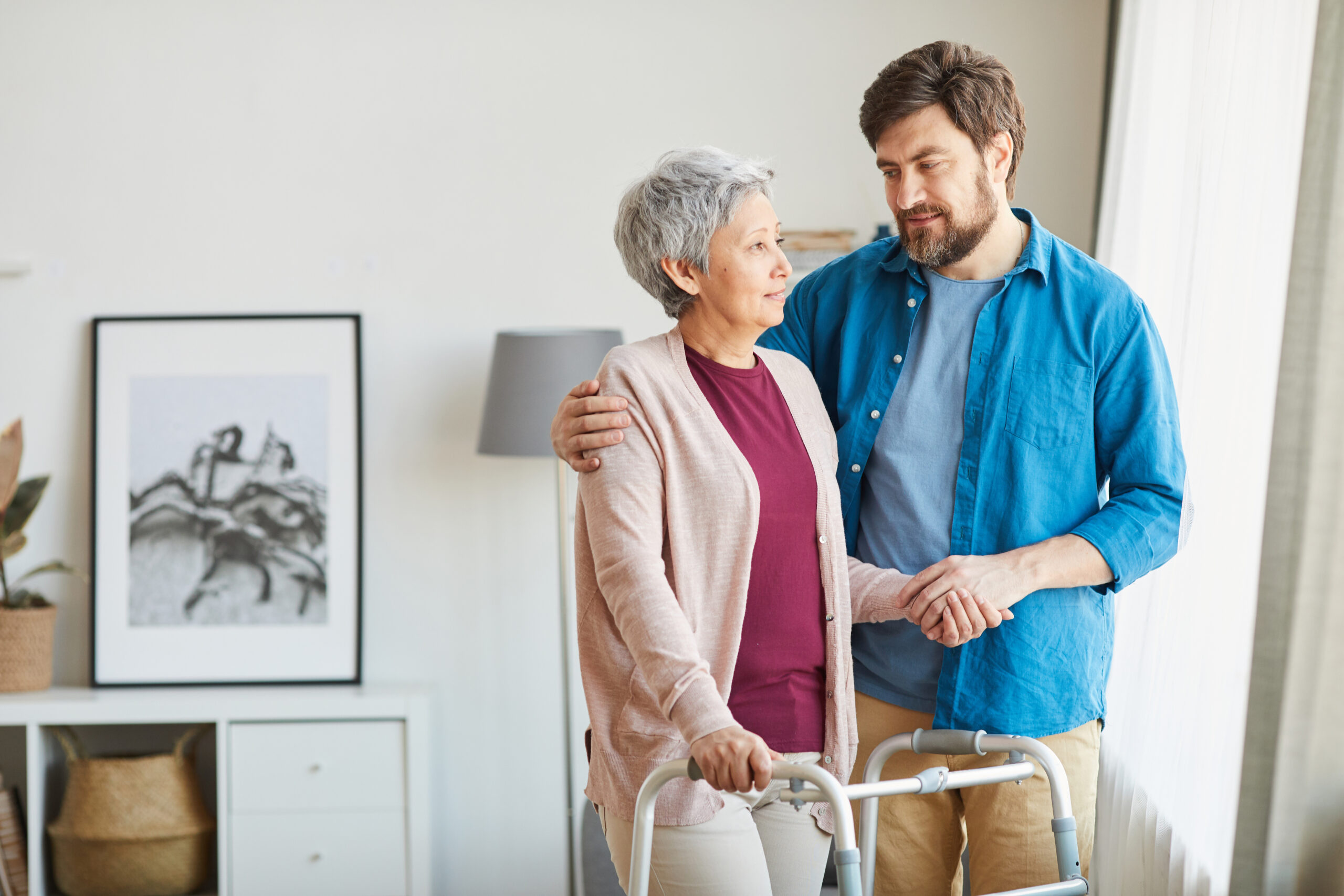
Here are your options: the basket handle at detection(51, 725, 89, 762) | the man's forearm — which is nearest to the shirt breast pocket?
the man's forearm

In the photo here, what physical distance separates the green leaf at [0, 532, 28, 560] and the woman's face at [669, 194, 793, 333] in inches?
100

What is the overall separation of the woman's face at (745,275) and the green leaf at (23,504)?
101 inches

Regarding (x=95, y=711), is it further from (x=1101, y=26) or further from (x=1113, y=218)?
(x=1101, y=26)

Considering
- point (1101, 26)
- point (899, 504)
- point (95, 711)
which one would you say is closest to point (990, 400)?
point (899, 504)

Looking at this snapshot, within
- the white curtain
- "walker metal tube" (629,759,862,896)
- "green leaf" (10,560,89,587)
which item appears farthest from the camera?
"green leaf" (10,560,89,587)

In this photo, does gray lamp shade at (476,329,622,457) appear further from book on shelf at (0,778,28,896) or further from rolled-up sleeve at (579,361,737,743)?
book on shelf at (0,778,28,896)

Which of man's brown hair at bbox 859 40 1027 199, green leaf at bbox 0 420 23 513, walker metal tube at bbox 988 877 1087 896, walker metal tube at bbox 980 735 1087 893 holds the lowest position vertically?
walker metal tube at bbox 988 877 1087 896

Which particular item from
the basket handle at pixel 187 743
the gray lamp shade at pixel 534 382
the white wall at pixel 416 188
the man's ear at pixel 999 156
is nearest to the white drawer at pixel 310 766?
the basket handle at pixel 187 743

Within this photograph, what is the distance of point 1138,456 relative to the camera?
5.09ft

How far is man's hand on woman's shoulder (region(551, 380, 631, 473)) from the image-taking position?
1.38 metres

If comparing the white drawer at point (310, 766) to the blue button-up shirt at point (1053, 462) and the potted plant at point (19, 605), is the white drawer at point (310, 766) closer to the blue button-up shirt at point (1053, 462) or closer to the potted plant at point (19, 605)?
the potted plant at point (19, 605)

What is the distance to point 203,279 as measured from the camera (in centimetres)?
340

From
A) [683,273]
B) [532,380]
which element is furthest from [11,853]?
[683,273]

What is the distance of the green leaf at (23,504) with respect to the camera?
318 centimetres
